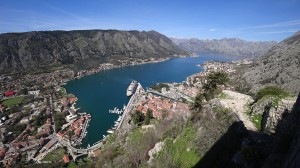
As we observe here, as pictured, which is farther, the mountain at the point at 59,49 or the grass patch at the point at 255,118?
the mountain at the point at 59,49

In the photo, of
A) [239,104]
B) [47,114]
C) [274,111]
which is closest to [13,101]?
[47,114]

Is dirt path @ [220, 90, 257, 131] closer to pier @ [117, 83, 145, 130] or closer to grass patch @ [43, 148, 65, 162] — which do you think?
grass patch @ [43, 148, 65, 162]

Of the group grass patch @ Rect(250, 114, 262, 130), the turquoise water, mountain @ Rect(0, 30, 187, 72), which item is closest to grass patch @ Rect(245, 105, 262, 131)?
grass patch @ Rect(250, 114, 262, 130)

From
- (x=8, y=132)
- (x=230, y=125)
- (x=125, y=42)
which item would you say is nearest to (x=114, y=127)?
(x=8, y=132)

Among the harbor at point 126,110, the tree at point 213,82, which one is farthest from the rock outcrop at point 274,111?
the harbor at point 126,110

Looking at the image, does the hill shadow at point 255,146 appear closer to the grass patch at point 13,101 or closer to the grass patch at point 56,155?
the grass patch at point 56,155

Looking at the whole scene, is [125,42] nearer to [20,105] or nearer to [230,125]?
[20,105]

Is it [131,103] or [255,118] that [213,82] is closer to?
[255,118]
